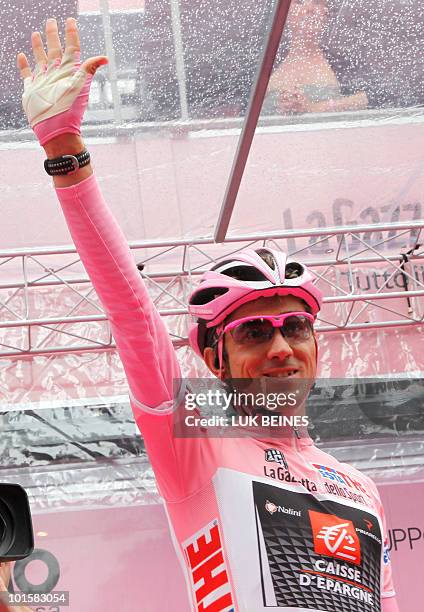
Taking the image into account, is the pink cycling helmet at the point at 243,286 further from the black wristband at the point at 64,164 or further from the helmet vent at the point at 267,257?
the black wristband at the point at 64,164

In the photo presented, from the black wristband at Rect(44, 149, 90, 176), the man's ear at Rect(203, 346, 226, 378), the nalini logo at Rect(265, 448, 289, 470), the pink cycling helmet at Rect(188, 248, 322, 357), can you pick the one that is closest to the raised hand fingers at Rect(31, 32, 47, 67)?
the black wristband at Rect(44, 149, 90, 176)

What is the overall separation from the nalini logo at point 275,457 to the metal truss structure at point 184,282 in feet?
8.39

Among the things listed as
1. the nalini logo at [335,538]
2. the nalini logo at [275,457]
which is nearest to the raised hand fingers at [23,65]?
the nalini logo at [275,457]

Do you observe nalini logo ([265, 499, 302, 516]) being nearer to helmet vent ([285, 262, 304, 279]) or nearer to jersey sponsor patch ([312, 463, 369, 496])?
jersey sponsor patch ([312, 463, 369, 496])

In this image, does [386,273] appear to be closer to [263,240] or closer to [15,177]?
[263,240]

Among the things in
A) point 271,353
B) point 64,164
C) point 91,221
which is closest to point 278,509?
point 271,353

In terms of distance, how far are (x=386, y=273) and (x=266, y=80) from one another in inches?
82.4

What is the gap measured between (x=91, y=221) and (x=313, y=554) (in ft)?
2.34

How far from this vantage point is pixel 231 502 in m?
1.69

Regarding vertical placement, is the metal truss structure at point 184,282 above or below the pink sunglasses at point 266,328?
above

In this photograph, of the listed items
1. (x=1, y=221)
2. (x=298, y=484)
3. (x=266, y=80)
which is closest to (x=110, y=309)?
(x=298, y=484)

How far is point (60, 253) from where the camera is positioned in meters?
4.31

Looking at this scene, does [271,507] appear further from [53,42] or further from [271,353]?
[53,42]

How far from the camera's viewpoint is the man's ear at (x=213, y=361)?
6.13 ft
